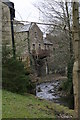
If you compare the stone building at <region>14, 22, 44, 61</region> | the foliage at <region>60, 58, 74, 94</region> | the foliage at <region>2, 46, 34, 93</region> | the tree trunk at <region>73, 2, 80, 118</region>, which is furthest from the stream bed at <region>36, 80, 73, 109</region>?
the tree trunk at <region>73, 2, 80, 118</region>

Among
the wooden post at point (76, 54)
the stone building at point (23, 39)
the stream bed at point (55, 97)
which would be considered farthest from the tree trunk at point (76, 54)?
the stream bed at point (55, 97)

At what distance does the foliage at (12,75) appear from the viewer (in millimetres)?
9633

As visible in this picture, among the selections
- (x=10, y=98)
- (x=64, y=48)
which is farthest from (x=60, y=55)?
(x=10, y=98)

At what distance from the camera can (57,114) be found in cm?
760

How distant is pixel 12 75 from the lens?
972 centimetres

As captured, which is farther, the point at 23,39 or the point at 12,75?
the point at 23,39

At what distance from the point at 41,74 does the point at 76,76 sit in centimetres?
2716

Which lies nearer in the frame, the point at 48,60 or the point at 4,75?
the point at 4,75

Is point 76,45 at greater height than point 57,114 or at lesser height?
greater

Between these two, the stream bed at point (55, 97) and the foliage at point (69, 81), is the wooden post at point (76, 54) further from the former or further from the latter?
the foliage at point (69, 81)

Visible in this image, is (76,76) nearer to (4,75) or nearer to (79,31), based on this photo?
(79,31)

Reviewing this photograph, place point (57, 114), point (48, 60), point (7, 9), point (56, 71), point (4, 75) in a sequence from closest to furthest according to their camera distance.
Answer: point (57, 114), point (4, 75), point (7, 9), point (48, 60), point (56, 71)

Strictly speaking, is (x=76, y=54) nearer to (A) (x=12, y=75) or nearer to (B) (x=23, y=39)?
(A) (x=12, y=75)

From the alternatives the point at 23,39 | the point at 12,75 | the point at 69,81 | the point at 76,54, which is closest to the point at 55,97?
the point at 69,81
